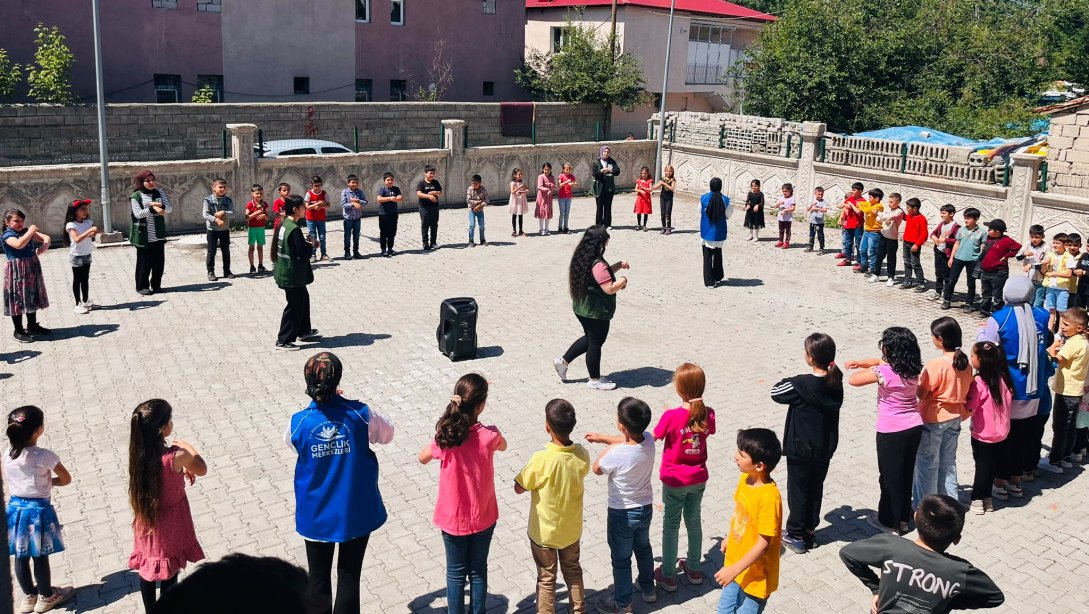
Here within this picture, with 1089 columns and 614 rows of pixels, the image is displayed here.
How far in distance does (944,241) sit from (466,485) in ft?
39.8

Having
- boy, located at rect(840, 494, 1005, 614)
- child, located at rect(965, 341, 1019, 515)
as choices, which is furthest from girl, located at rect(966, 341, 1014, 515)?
boy, located at rect(840, 494, 1005, 614)

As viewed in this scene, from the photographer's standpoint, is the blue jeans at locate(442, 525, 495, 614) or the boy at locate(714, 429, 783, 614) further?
the blue jeans at locate(442, 525, 495, 614)

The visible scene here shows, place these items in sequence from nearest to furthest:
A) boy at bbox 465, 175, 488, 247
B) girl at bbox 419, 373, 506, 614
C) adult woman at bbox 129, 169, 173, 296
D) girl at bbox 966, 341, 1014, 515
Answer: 1. girl at bbox 419, 373, 506, 614
2. girl at bbox 966, 341, 1014, 515
3. adult woman at bbox 129, 169, 173, 296
4. boy at bbox 465, 175, 488, 247

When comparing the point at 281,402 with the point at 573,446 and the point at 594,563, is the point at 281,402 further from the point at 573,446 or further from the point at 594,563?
the point at 573,446

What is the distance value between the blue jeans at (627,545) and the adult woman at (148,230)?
33.2ft

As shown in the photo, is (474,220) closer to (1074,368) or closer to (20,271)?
(20,271)

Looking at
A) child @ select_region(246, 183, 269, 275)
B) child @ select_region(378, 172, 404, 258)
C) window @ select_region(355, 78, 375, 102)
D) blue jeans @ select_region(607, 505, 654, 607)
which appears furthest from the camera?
window @ select_region(355, 78, 375, 102)

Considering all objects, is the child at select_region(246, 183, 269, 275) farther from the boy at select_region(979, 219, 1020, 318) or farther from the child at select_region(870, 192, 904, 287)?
A: the boy at select_region(979, 219, 1020, 318)

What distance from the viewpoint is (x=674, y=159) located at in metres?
27.0

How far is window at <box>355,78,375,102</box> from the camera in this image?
33125 mm

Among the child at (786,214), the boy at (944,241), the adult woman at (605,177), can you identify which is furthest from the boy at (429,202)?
the boy at (944,241)

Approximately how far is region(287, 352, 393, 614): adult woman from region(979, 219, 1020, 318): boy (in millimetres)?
11481

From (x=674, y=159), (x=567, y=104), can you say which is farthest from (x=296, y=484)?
(x=567, y=104)

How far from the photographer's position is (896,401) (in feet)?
24.4
